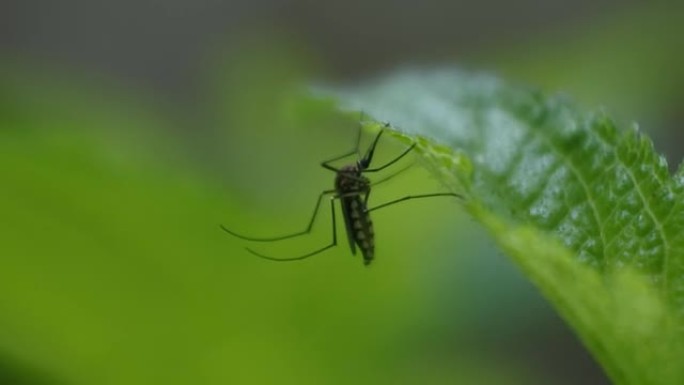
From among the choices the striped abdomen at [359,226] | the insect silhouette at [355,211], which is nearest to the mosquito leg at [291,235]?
the insect silhouette at [355,211]

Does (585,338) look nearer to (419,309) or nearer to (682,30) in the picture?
(419,309)

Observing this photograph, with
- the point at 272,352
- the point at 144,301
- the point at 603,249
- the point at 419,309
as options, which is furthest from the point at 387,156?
the point at 603,249

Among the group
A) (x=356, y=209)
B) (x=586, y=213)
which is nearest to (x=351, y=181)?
(x=356, y=209)

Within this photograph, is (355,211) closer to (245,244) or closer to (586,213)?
(245,244)

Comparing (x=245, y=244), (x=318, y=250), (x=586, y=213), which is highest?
(x=318, y=250)

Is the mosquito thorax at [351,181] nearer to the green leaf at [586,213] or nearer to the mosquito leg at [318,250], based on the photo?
the mosquito leg at [318,250]

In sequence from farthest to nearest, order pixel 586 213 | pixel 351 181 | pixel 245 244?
pixel 351 181
pixel 245 244
pixel 586 213
